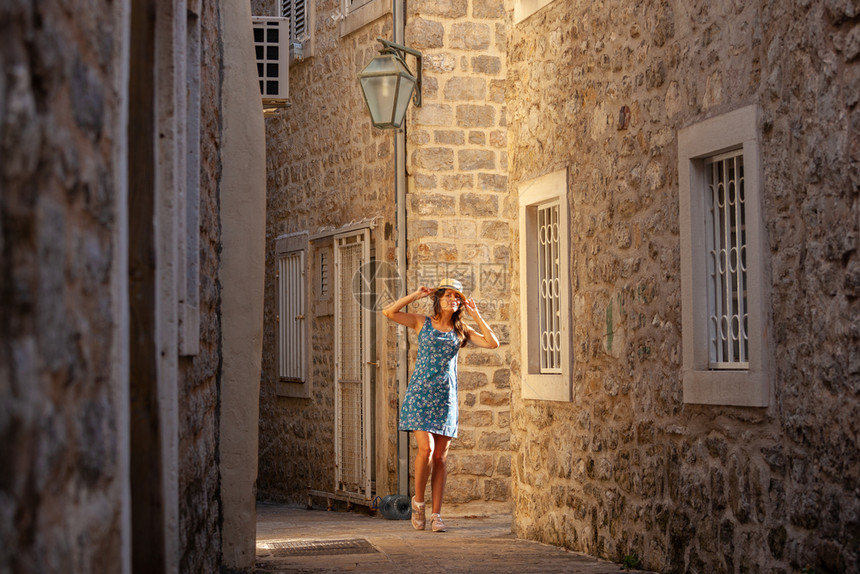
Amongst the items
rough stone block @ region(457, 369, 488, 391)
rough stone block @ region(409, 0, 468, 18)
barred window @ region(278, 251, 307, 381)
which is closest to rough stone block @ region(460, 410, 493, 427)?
rough stone block @ region(457, 369, 488, 391)

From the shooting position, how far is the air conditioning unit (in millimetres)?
11133

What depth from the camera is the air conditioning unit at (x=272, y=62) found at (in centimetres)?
1113

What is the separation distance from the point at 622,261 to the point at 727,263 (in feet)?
4.24

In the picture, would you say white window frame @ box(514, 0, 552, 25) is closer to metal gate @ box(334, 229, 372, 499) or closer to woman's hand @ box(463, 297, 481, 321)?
woman's hand @ box(463, 297, 481, 321)

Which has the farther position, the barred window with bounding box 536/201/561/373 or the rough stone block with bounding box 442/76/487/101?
the rough stone block with bounding box 442/76/487/101

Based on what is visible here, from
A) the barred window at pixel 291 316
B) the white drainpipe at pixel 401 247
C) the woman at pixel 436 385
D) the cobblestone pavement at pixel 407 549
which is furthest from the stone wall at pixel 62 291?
the barred window at pixel 291 316

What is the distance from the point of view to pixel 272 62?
1121 centimetres

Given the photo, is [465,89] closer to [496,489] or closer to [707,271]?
[496,489]

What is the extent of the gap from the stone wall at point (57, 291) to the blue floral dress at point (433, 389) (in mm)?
7349

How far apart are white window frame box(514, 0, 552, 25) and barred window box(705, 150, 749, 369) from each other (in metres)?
2.97

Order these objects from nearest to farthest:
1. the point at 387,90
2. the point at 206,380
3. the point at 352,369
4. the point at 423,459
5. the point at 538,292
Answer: the point at 206,380, the point at 538,292, the point at 423,459, the point at 387,90, the point at 352,369

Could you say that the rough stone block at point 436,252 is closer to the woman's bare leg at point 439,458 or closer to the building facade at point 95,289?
the woman's bare leg at point 439,458

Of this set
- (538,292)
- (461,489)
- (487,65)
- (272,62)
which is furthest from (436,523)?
(487,65)

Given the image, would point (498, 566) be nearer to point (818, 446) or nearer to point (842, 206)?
point (818, 446)
